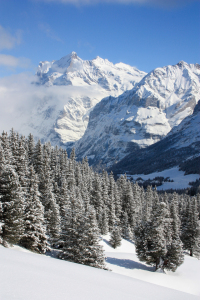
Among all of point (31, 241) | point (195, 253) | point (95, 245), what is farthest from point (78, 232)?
point (195, 253)

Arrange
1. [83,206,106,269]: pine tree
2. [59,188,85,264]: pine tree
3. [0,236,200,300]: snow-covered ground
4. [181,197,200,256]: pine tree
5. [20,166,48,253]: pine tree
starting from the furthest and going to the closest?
[181,197,200,256]: pine tree, [20,166,48,253]: pine tree, [59,188,85,264]: pine tree, [83,206,106,269]: pine tree, [0,236,200,300]: snow-covered ground

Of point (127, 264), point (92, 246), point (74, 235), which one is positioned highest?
point (74, 235)

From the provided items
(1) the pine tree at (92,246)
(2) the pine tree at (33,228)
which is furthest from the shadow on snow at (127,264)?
(2) the pine tree at (33,228)

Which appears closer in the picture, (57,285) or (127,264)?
(57,285)

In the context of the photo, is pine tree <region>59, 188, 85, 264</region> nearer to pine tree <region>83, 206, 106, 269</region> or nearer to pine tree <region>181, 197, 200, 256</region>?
pine tree <region>83, 206, 106, 269</region>

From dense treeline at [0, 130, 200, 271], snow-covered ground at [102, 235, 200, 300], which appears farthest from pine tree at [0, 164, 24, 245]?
snow-covered ground at [102, 235, 200, 300]

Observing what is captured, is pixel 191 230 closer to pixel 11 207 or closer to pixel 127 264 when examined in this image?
pixel 127 264

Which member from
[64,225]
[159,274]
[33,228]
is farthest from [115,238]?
[33,228]

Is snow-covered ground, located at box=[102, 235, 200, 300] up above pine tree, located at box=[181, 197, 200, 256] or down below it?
below

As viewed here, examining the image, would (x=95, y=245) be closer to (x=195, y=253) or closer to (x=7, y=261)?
(x=7, y=261)

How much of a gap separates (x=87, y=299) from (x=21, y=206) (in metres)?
18.1

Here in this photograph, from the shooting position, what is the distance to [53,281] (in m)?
11.9

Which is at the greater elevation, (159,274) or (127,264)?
(127,264)

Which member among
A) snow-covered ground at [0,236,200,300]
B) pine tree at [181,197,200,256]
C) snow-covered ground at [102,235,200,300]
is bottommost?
snow-covered ground at [102,235,200,300]
